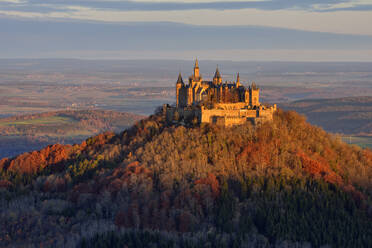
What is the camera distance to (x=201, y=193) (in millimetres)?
89000

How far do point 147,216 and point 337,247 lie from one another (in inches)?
1126

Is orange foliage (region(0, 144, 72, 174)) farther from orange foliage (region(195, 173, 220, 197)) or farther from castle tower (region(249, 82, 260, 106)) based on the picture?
castle tower (region(249, 82, 260, 106))

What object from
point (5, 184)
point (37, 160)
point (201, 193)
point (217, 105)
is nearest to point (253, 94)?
point (217, 105)

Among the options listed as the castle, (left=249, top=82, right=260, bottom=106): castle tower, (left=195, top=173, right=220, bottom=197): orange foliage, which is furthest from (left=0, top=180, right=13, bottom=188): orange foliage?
(left=249, top=82, right=260, bottom=106): castle tower

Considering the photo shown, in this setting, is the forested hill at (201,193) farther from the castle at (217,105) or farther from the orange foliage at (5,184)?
the castle at (217,105)

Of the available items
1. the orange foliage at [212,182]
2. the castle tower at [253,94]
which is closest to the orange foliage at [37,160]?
the orange foliage at [212,182]

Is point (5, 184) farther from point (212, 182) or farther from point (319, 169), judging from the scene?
point (319, 169)

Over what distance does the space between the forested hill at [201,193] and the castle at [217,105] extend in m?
1.93

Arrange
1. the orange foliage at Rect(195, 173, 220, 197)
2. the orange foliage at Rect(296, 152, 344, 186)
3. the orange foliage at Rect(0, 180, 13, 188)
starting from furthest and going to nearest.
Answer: the orange foliage at Rect(0, 180, 13, 188), the orange foliage at Rect(296, 152, 344, 186), the orange foliage at Rect(195, 173, 220, 197)

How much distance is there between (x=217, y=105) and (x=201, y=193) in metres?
18.6

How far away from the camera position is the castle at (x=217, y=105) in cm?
9912

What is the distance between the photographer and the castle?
9912 cm

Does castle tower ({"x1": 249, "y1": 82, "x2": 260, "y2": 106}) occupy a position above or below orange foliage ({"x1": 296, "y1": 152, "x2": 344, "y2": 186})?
above

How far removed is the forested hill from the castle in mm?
1935
